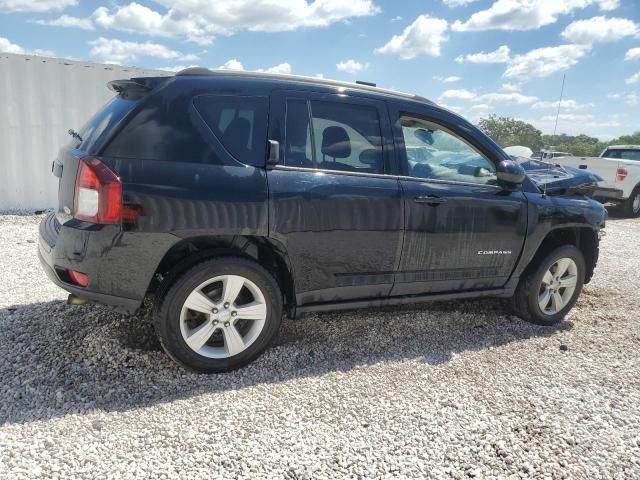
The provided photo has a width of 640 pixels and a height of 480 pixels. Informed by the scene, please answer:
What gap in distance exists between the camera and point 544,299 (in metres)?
4.41

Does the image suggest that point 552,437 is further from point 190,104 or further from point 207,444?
point 190,104

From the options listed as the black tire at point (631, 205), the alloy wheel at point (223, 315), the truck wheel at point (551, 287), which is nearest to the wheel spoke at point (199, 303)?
the alloy wheel at point (223, 315)

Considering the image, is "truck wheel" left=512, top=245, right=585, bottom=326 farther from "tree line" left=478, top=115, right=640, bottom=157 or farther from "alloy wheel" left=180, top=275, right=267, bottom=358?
"tree line" left=478, top=115, right=640, bottom=157

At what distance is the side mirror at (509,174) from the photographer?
3924 mm

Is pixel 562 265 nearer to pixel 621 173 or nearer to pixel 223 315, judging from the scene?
pixel 223 315

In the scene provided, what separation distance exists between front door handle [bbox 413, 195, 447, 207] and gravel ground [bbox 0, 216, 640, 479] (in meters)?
1.09

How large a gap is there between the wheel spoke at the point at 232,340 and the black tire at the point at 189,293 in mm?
34

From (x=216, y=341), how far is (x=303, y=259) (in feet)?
2.60

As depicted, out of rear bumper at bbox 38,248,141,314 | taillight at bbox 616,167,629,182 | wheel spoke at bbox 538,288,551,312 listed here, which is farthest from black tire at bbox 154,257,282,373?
taillight at bbox 616,167,629,182

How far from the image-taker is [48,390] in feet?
9.52

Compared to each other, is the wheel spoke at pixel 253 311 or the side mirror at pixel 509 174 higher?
the side mirror at pixel 509 174

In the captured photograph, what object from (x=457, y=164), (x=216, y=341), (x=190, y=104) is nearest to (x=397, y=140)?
(x=457, y=164)

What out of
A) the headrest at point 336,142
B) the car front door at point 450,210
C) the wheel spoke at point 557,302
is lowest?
the wheel spoke at point 557,302

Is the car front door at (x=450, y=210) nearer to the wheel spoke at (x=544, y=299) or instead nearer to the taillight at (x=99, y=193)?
the wheel spoke at (x=544, y=299)
